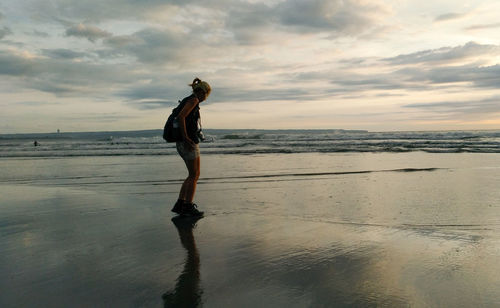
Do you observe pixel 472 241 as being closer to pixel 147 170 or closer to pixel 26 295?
pixel 26 295

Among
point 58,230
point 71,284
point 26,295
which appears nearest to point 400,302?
point 71,284

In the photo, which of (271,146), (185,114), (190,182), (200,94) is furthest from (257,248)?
(271,146)

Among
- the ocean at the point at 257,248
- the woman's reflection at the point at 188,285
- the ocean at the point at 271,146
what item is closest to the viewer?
the woman's reflection at the point at 188,285

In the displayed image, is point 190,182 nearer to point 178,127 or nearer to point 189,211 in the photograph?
point 189,211

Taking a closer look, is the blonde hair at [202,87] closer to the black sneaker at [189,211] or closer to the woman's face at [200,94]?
the woman's face at [200,94]

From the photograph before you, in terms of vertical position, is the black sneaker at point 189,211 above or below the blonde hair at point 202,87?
below

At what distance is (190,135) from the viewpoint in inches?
218

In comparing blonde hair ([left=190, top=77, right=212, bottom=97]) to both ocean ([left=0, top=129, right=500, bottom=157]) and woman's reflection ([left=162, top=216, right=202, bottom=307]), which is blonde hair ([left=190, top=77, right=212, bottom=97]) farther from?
woman's reflection ([left=162, top=216, right=202, bottom=307])

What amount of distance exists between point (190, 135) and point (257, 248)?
2.16 metres

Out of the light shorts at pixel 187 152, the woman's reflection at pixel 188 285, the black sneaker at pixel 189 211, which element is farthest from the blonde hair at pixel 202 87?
the woman's reflection at pixel 188 285

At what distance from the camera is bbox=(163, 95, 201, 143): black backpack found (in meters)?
5.45

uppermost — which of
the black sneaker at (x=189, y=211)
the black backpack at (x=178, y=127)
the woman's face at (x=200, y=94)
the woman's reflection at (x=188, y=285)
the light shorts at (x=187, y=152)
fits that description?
the woman's face at (x=200, y=94)

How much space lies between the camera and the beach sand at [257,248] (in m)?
2.86

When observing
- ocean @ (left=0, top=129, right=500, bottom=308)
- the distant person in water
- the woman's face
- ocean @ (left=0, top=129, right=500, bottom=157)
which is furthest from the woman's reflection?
ocean @ (left=0, top=129, right=500, bottom=157)
